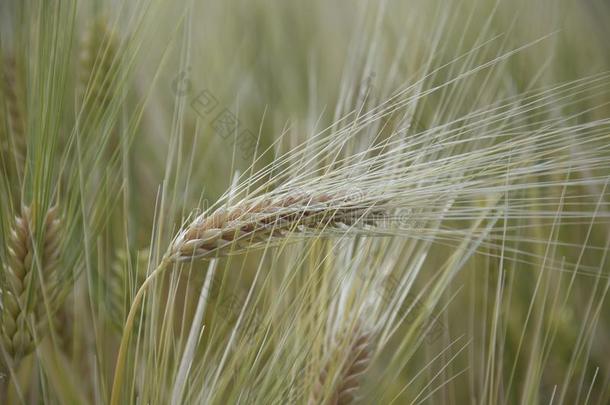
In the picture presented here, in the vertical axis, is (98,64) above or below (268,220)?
above

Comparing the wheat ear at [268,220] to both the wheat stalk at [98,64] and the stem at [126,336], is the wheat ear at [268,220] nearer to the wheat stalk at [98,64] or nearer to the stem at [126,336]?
the stem at [126,336]

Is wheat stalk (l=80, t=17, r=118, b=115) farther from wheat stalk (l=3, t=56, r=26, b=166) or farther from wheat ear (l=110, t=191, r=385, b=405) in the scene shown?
wheat ear (l=110, t=191, r=385, b=405)

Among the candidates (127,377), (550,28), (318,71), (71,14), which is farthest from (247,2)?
(127,377)

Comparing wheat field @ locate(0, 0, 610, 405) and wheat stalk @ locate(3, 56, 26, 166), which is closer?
wheat field @ locate(0, 0, 610, 405)

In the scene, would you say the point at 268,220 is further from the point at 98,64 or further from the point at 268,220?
the point at 98,64

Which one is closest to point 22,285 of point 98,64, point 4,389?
point 4,389

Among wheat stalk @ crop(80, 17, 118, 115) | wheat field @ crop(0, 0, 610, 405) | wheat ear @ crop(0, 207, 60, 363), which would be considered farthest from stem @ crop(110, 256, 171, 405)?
wheat stalk @ crop(80, 17, 118, 115)

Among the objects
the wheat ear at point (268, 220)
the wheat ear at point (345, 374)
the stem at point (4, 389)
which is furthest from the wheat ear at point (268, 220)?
the stem at point (4, 389)
